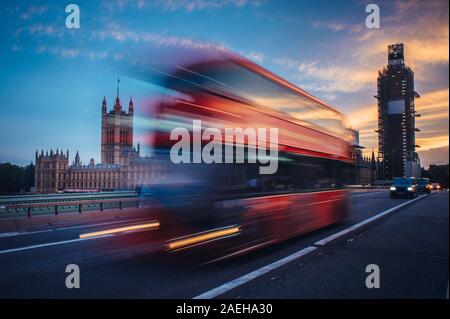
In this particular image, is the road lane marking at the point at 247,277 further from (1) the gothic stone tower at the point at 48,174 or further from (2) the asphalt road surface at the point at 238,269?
(1) the gothic stone tower at the point at 48,174

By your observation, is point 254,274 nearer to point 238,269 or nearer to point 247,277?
point 247,277

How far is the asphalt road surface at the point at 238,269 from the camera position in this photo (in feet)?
15.3

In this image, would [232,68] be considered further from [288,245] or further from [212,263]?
[288,245]

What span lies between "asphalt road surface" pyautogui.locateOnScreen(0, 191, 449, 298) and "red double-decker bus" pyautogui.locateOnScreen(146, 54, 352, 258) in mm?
534

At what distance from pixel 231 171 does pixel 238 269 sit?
1671 millimetres

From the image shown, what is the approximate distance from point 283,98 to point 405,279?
4272 mm

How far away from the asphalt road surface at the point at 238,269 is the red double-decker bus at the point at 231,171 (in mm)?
534

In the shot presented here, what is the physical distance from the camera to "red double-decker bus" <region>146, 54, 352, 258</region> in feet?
18.3

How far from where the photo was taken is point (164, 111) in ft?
18.1

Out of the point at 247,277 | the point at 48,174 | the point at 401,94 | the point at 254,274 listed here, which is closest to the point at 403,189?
the point at 401,94

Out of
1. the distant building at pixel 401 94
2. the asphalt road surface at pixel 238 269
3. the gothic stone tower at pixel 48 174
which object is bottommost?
the asphalt road surface at pixel 238 269

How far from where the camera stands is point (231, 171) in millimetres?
5965

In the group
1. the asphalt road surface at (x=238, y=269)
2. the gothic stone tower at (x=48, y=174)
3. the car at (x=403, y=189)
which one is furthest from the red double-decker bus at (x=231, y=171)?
the car at (x=403, y=189)

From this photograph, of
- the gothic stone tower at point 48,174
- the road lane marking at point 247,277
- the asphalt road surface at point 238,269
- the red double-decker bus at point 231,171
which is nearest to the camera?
the road lane marking at point 247,277
